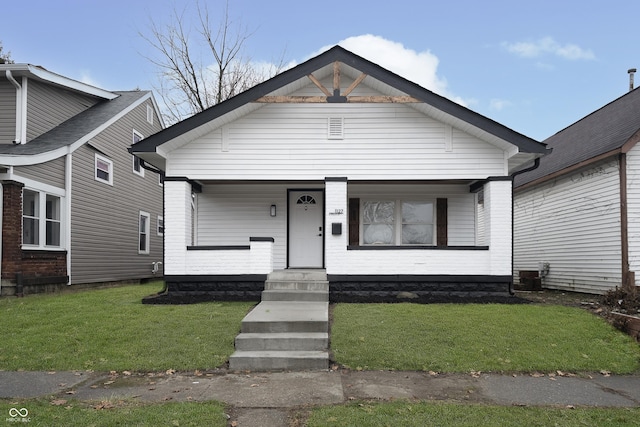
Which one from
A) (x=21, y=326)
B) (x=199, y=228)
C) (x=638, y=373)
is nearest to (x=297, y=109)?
(x=199, y=228)

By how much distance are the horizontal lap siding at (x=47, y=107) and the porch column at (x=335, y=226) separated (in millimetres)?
8651

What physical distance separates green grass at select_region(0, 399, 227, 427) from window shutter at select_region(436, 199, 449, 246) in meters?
8.71

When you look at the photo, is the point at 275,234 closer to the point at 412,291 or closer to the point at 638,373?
the point at 412,291

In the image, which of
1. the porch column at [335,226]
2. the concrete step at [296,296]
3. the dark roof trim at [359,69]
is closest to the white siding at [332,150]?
the porch column at [335,226]

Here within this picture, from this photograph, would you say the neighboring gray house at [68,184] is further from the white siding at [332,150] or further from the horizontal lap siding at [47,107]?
the white siding at [332,150]

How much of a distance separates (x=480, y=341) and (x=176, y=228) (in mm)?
6595

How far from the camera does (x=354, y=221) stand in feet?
40.6

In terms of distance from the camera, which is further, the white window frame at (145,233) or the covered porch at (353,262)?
the white window frame at (145,233)

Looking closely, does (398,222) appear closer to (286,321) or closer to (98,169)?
(286,321)

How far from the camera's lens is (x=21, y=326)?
25.1 ft

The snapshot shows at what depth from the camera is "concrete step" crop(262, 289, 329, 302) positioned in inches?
378

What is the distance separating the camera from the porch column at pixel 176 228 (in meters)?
10.4

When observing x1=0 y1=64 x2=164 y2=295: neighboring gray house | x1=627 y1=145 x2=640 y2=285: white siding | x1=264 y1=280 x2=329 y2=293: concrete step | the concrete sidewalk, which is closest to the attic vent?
x1=264 y1=280 x2=329 y2=293: concrete step

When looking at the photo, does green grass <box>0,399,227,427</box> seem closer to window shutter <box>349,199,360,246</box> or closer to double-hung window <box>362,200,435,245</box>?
window shutter <box>349,199,360,246</box>
